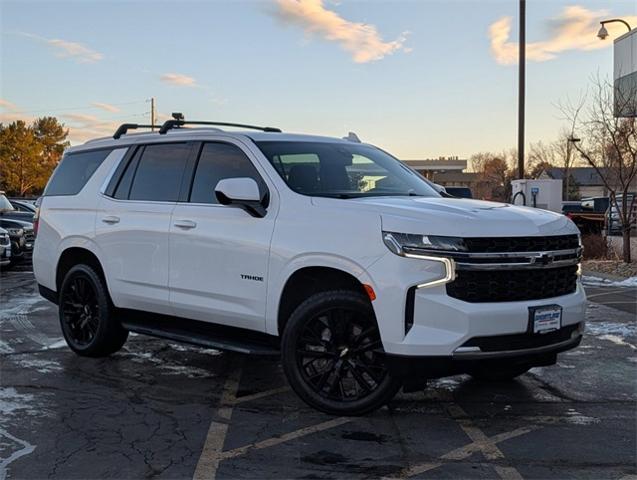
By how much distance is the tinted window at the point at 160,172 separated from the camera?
592 cm

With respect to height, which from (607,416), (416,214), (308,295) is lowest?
(607,416)

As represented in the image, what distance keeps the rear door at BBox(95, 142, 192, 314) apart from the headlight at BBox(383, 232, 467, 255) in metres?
2.19

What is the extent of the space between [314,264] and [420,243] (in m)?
0.80

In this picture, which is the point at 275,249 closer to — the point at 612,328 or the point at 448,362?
the point at 448,362

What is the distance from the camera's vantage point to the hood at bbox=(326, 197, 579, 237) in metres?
4.30

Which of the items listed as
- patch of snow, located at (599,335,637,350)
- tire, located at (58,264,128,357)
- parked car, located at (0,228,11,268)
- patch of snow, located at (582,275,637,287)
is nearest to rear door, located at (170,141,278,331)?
tire, located at (58,264,128,357)

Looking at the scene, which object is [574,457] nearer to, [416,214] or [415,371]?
[415,371]

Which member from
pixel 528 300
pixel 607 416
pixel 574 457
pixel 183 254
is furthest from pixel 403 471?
pixel 183 254

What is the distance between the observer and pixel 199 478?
3.75 metres

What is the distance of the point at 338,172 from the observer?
5547 mm

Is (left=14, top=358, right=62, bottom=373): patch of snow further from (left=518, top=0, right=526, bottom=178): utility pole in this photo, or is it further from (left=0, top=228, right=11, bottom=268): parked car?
(left=518, top=0, right=526, bottom=178): utility pole

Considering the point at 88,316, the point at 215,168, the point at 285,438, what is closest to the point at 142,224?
the point at 215,168

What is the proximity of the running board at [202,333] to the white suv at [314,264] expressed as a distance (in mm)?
17

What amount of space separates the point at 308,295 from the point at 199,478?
1655 millimetres
